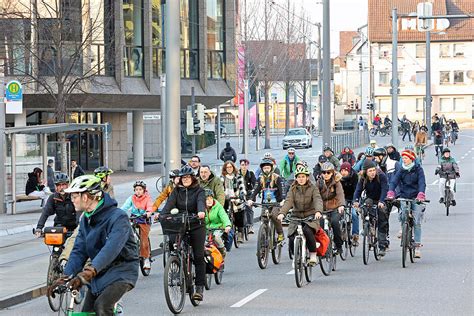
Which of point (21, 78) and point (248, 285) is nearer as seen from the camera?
point (248, 285)

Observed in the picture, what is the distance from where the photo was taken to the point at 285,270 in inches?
659

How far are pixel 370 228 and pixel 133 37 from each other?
3580cm

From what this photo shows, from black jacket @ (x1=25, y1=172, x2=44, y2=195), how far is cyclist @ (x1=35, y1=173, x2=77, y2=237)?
16.4m

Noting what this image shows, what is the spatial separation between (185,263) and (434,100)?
103554 millimetres

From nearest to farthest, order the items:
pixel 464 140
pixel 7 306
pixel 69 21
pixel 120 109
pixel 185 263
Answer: pixel 185 263, pixel 7 306, pixel 69 21, pixel 120 109, pixel 464 140

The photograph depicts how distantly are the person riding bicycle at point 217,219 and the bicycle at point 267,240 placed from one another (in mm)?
1755

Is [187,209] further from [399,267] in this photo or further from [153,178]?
[153,178]

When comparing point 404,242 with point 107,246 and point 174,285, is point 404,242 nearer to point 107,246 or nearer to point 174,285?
point 174,285

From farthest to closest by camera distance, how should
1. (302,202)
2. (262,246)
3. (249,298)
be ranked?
(262,246), (302,202), (249,298)

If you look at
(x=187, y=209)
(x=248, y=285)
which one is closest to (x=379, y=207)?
(x=248, y=285)

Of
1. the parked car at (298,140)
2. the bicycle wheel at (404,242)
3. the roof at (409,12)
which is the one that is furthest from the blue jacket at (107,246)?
the roof at (409,12)

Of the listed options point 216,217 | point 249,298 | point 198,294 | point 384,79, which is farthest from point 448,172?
point 384,79

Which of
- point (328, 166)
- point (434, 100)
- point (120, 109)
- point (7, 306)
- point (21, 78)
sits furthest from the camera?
point (434, 100)

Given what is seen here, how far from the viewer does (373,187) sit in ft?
57.9
